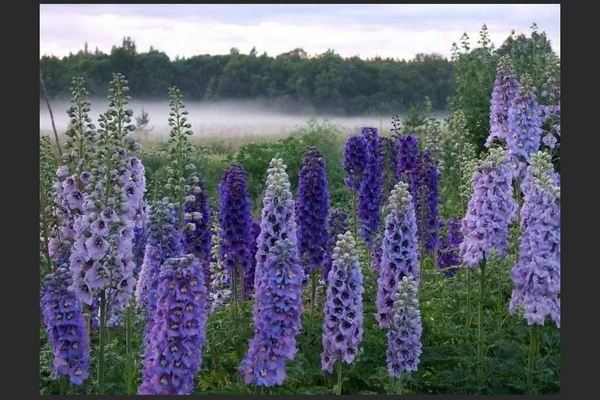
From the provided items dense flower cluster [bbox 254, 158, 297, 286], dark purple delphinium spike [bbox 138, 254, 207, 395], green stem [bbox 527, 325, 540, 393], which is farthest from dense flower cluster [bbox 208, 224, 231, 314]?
green stem [bbox 527, 325, 540, 393]

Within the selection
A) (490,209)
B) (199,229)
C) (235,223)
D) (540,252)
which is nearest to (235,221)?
(235,223)

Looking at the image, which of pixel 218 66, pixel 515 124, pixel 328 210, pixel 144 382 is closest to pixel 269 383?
pixel 144 382

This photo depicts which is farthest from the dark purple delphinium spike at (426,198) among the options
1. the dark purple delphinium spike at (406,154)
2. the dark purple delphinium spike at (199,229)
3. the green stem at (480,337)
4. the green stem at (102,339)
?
the green stem at (102,339)

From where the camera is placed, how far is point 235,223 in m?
8.48

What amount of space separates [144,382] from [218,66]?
358 inches

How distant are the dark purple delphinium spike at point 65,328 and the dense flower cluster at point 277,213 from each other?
1362 millimetres

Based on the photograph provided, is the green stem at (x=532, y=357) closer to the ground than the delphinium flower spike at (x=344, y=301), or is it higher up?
closer to the ground

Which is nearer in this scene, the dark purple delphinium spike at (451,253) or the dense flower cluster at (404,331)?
the dense flower cluster at (404,331)

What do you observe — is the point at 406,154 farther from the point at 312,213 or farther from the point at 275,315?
the point at 275,315

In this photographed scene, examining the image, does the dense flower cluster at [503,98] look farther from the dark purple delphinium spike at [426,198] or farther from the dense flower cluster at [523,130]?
the dark purple delphinium spike at [426,198]

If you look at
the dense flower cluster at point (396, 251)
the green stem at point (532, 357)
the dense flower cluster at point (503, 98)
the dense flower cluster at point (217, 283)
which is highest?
the dense flower cluster at point (503, 98)

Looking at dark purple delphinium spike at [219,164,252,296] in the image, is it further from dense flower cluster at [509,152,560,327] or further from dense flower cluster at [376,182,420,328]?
dense flower cluster at [509,152,560,327]

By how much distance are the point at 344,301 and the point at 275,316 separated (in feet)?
1.59

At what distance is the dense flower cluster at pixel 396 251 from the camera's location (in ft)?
24.9
